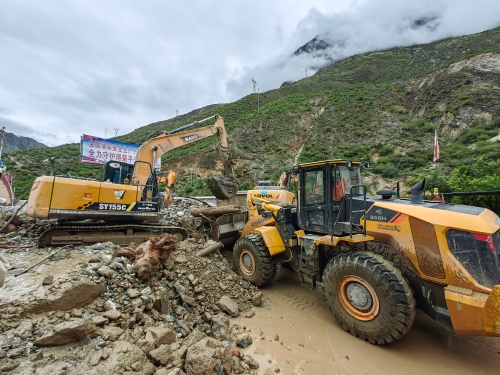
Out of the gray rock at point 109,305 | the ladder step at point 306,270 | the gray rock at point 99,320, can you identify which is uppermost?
the ladder step at point 306,270

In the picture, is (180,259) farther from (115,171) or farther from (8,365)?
(115,171)

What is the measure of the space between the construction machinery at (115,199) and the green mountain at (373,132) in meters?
14.3

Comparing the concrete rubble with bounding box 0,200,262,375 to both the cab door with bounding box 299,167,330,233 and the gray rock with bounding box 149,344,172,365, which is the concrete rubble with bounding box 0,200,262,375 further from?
the cab door with bounding box 299,167,330,233

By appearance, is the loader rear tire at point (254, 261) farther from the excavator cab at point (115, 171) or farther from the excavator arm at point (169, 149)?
the excavator cab at point (115, 171)

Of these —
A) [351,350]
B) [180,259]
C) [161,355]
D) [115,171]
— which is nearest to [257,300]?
[180,259]

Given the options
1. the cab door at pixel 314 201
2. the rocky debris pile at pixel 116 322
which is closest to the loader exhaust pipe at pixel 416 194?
the cab door at pixel 314 201

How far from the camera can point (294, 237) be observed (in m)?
4.98

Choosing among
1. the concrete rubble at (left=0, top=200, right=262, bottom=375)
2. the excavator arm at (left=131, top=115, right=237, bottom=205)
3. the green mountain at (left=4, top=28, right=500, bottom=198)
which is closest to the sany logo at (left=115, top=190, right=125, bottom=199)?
the excavator arm at (left=131, top=115, right=237, bottom=205)

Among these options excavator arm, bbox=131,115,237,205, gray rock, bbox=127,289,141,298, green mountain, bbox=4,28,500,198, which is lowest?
gray rock, bbox=127,289,141,298

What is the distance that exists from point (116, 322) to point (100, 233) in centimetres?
337

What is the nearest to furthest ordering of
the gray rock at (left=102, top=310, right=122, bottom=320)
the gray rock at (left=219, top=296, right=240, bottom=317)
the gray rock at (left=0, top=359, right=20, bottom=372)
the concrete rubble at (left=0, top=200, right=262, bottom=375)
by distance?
the gray rock at (left=0, top=359, right=20, bottom=372), the concrete rubble at (left=0, top=200, right=262, bottom=375), the gray rock at (left=102, top=310, right=122, bottom=320), the gray rock at (left=219, top=296, right=240, bottom=317)

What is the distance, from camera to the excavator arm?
267 inches

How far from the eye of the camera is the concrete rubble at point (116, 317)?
2.37 metres

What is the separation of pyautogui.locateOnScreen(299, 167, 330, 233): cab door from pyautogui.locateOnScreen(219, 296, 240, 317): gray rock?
1873mm
